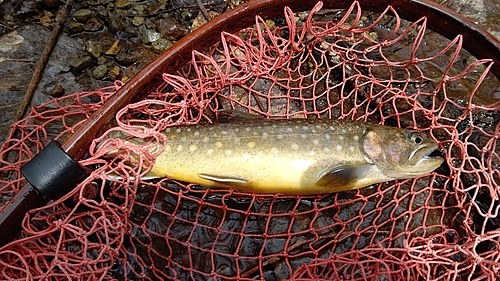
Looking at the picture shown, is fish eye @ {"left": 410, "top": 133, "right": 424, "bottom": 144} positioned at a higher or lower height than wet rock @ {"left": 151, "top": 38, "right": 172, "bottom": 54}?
lower

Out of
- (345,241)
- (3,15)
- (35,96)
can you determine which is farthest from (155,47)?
(345,241)

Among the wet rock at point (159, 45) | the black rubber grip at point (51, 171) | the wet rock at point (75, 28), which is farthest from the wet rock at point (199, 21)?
the black rubber grip at point (51, 171)

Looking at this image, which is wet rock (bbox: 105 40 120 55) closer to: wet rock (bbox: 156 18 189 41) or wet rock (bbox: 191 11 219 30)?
wet rock (bbox: 156 18 189 41)

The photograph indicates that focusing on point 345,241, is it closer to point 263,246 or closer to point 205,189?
point 263,246

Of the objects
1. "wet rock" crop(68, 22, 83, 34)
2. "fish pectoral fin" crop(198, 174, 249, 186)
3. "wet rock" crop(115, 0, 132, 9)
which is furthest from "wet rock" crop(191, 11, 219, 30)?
"fish pectoral fin" crop(198, 174, 249, 186)

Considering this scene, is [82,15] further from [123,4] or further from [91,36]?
[123,4]

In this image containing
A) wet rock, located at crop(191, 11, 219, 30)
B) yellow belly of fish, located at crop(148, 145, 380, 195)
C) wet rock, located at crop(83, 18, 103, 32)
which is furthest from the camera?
wet rock, located at crop(191, 11, 219, 30)

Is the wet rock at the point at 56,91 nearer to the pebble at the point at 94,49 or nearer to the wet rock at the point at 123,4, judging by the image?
the pebble at the point at 94,49
